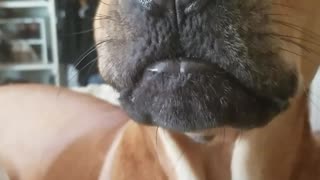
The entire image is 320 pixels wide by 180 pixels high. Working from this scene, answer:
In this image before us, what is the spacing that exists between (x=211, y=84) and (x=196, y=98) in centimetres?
2

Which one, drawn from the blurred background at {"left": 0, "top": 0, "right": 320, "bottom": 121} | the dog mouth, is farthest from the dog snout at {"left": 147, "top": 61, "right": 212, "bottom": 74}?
the blurred background at {"left": 0, "top": 0, "right": 320, "bottom": 121}

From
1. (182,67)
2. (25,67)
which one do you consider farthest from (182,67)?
(25,67)

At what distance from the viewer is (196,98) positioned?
76cm

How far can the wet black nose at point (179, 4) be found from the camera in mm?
715

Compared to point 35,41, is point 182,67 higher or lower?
higher

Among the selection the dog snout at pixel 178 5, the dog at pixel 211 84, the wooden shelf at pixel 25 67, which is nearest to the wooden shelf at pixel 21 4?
the wooden shelf at pixel 25 67

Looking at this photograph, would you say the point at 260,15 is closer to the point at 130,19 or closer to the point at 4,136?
the point at 130,19

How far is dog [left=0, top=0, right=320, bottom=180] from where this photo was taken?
2.44ft

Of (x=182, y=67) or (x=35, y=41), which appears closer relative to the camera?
(x=182, y=67)

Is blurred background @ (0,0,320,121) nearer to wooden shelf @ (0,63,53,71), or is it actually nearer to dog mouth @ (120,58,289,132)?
wooden shelf @ (0,63,53,71)

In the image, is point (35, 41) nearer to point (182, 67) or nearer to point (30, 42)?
point (30, 42)

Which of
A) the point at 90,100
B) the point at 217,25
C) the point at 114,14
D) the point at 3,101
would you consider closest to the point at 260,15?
the point at 217,25

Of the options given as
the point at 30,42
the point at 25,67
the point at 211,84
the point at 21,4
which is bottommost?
the point at 25,67

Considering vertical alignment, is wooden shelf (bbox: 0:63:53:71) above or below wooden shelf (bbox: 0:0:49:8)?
below
